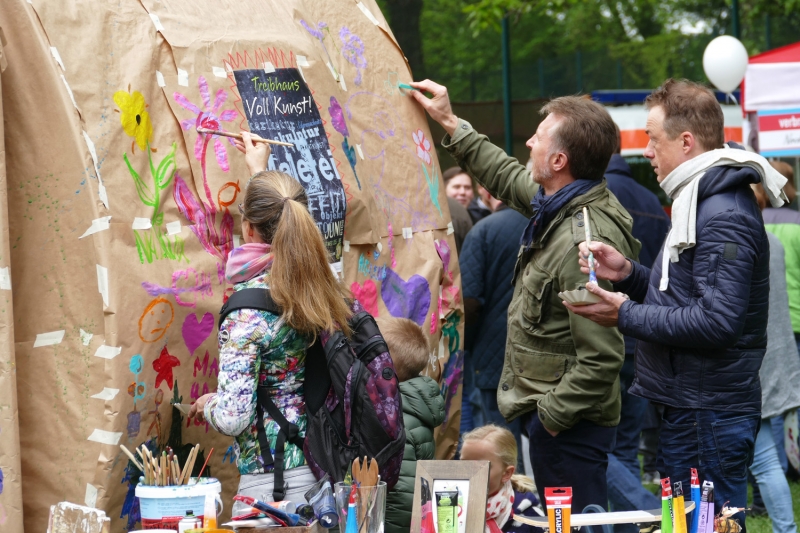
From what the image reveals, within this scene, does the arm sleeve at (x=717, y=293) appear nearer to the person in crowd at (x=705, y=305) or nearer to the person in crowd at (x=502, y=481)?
the person in crowd at (x=705, y=305)

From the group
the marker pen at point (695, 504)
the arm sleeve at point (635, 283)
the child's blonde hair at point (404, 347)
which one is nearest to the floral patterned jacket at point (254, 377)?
the child's blonde hair at point (404, 347)

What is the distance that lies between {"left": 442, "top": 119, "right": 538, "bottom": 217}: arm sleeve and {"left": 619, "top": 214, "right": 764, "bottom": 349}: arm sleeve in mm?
1148

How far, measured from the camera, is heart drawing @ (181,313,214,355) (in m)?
3.16

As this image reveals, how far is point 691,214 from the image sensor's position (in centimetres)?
316

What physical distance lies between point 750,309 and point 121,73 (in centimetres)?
217

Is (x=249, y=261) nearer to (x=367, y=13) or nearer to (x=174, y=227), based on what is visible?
(x=174, y=227)

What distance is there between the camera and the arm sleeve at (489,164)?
13.8 ft

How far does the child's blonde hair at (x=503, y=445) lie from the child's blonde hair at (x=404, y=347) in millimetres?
519

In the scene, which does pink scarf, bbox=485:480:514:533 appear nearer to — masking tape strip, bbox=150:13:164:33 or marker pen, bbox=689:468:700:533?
marker pen, bbox=689:468:700:533

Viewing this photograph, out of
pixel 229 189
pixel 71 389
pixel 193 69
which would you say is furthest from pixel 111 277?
pixel 193 69

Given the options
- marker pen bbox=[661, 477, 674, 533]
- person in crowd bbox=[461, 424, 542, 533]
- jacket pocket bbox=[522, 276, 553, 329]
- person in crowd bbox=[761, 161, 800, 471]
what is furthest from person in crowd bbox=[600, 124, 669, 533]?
marker pen bbox=[661, 477, 674, 533]

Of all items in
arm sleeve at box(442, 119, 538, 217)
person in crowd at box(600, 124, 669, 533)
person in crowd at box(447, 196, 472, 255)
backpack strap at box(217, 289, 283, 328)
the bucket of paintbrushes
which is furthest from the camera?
person in crowd at box(447, 196, 472, 255)

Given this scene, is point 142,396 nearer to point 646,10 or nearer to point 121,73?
point 121,73

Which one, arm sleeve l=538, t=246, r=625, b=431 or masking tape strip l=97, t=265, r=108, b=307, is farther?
arm sleeve l=538, t=246, r=625, b=431
